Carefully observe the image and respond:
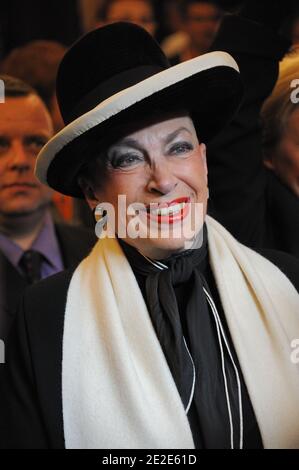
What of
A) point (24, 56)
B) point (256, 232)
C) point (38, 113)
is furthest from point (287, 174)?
point (24, 56)

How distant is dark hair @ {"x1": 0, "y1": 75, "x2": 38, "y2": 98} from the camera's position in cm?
207

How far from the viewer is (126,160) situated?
1.42 meters

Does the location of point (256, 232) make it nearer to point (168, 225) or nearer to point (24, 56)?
point (168, 225)

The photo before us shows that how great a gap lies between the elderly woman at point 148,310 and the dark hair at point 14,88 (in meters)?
0.60

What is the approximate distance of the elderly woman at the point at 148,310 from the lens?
4.49 feet

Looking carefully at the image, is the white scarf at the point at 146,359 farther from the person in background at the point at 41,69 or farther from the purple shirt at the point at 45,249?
the person in background at the point at 41,69

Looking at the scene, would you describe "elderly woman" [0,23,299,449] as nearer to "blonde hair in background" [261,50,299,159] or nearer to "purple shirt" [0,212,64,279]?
"blonde hair in background" [261,50,299,159]

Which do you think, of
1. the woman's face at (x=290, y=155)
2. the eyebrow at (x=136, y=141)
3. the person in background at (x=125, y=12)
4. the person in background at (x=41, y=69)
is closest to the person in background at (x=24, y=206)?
the person in background at (x=41, y=69)

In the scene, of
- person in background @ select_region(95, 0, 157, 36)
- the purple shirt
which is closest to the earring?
the purple shirt

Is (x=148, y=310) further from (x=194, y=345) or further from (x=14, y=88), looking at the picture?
(x=14, y=88)

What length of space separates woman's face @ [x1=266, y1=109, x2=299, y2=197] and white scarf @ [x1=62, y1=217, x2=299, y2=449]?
13.6 inches

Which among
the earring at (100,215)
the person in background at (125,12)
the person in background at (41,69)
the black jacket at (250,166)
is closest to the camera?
the earring at (100,215)

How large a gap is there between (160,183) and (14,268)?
782mm
